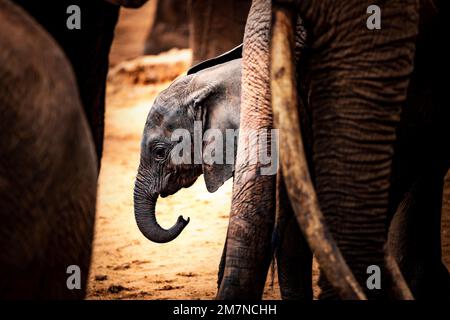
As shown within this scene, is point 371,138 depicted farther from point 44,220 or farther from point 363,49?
point 44,220

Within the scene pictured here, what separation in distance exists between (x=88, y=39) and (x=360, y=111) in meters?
1.27

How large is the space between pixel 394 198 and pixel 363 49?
946mm

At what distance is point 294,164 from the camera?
2.12 m

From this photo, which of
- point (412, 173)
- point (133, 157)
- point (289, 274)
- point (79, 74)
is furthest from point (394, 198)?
point (133, 157)

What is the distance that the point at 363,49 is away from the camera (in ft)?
7.34

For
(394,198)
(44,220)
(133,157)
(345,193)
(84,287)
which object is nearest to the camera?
(44,220)

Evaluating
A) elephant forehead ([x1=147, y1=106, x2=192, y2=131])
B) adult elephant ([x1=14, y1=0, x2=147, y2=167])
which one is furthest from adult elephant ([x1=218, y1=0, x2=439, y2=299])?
elephant forehead ([x1=147, y1=106, x2=192, y2=131])

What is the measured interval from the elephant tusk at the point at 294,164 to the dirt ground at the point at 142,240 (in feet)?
3.72

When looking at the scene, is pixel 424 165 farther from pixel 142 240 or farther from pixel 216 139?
pixel 142 240

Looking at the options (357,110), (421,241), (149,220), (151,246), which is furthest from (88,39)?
(151,246)

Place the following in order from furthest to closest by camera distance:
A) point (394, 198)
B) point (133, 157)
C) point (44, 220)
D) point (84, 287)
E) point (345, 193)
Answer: point (133, 157)
point (394, 198)
point (345, 193)
point (84, 287)
point (44, 220)

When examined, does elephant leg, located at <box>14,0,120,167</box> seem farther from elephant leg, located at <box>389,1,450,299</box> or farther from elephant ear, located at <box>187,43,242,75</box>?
elephant leg, located at <box>389,1,450,299</box>

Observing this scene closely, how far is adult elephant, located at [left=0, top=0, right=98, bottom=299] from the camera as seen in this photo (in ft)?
5.40

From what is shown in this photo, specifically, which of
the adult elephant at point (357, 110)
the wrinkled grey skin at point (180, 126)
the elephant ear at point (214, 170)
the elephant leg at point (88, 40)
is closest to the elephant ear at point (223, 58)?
the wrinkled grey skin at point (180, 126)
